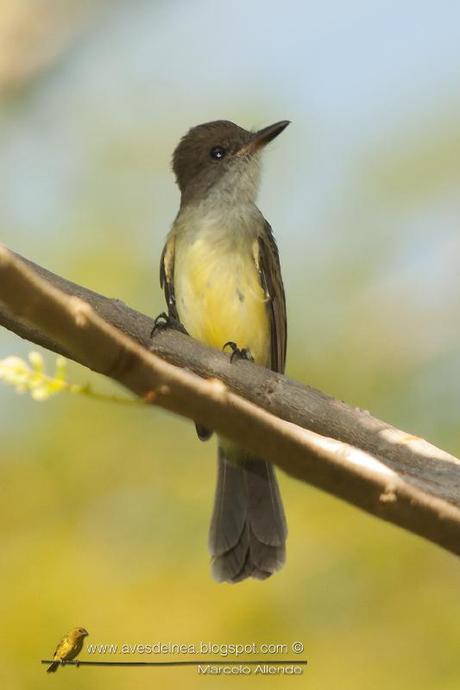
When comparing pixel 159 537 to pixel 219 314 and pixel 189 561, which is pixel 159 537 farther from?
pixel 219 314

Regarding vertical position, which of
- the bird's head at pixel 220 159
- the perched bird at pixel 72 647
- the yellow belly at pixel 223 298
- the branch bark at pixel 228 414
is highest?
the bird's head at pixel 220 159

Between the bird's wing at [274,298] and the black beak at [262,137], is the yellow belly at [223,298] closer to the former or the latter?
the bird's wing at [274,298]

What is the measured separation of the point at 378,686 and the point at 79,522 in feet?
4.63

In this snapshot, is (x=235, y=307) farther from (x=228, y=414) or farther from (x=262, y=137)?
(x=228, y=414)

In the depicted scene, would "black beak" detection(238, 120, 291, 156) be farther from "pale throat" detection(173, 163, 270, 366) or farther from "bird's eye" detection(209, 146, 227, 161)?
"pale throat" detection(173, 163, 270, 366)

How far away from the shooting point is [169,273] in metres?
5.38

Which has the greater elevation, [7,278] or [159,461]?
[159,461]

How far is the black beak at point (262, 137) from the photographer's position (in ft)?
18.9

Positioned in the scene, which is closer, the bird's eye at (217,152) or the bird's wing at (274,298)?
the bird's wing at (274,298)

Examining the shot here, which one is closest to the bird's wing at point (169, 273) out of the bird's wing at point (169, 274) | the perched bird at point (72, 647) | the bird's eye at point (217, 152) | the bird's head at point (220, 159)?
the bird's wing at point (169, 274)

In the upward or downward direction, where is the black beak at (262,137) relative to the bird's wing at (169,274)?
upward

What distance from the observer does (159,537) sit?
4.77 metres

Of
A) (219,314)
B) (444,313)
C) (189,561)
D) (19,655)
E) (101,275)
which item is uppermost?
(444,313)

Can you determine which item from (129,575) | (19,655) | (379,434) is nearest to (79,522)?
(129,575)
